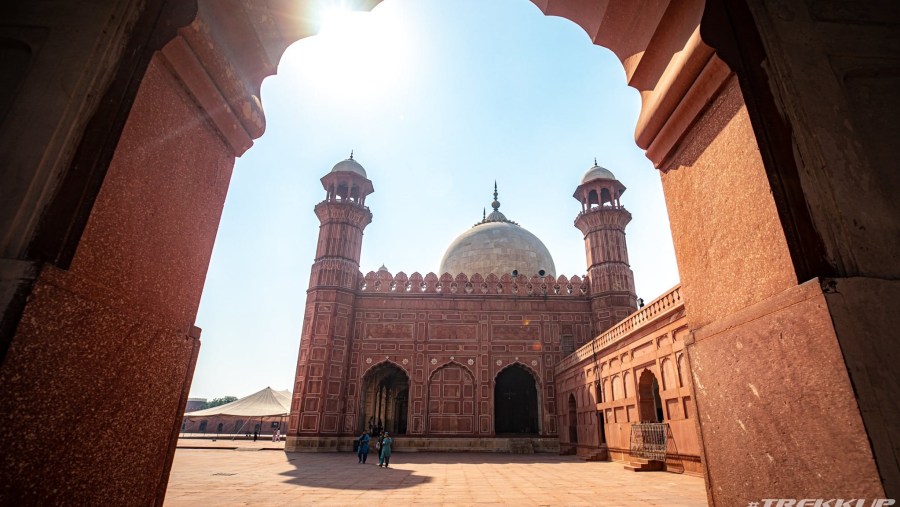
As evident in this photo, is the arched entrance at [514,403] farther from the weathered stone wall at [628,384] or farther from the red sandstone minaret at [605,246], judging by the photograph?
the red sandstone minaret at [605,246]

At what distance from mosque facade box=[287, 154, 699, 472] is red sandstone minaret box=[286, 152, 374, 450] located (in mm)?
42

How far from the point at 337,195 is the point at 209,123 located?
1795cm

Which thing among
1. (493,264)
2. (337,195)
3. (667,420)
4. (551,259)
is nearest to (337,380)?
(337,195)

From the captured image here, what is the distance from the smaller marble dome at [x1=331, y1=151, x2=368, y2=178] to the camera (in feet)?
63.3

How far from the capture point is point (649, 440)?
374 inches

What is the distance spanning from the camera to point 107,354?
4.50 ft

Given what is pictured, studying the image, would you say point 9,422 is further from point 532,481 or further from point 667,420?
point 667,420

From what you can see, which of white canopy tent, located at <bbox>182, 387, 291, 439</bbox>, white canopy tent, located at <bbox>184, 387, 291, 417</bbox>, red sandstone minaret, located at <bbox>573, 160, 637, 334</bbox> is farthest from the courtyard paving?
white canopy tent, located at <bbox>184, 387, 291, 417</bbox>

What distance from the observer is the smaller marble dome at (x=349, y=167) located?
19.3m

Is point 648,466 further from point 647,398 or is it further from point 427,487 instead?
point 427,487

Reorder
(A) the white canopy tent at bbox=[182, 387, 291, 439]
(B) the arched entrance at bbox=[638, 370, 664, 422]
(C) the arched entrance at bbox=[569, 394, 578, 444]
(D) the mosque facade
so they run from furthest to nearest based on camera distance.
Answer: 1. (A) the white canopy tent at bbox=[182, 387, 291, 439]
2. (D) the mosque facade
3. (C) the arched entrance at bbox=[569, 394, 578, 444]
4. (B) the arched entrance at bbox=[638, 370, 664, 422]

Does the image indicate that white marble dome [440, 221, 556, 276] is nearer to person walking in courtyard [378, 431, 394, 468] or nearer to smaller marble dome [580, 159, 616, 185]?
smaller marble dome [580, 159, 616, 185]

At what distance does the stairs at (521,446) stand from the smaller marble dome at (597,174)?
11163 millimetres

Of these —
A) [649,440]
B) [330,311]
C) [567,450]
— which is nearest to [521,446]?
[567,450]
